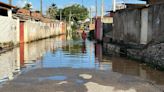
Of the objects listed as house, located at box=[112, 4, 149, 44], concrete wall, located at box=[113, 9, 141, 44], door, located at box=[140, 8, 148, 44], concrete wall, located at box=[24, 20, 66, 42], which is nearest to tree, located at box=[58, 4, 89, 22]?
concrete wall, located at box=[24, 20, 66, 42]

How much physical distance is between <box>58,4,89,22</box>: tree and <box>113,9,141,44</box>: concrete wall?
87848 mm

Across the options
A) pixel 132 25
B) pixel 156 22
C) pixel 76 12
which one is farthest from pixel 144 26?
pixel 76 12

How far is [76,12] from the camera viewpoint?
12038cm

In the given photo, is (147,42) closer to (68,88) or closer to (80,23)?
(68,88)

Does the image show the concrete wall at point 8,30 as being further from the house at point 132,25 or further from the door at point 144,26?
the door at point 144,26

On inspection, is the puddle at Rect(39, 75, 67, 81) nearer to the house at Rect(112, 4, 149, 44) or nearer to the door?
the house at Rect(112, 4, 149, 44)

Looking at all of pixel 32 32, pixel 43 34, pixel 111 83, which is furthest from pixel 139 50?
pixel 43 34

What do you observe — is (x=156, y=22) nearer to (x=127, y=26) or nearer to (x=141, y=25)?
(x=141, y=25)

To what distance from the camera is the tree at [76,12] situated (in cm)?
12038

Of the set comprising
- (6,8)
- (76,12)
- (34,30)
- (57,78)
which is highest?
(76,12)

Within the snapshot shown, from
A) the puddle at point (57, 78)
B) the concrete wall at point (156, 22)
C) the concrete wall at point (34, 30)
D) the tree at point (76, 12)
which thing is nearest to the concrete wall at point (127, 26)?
the concrete wall at point (156, 22)

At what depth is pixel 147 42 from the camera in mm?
22156

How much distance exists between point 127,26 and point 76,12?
307 ft

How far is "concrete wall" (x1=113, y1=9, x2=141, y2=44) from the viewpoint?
2480cm
